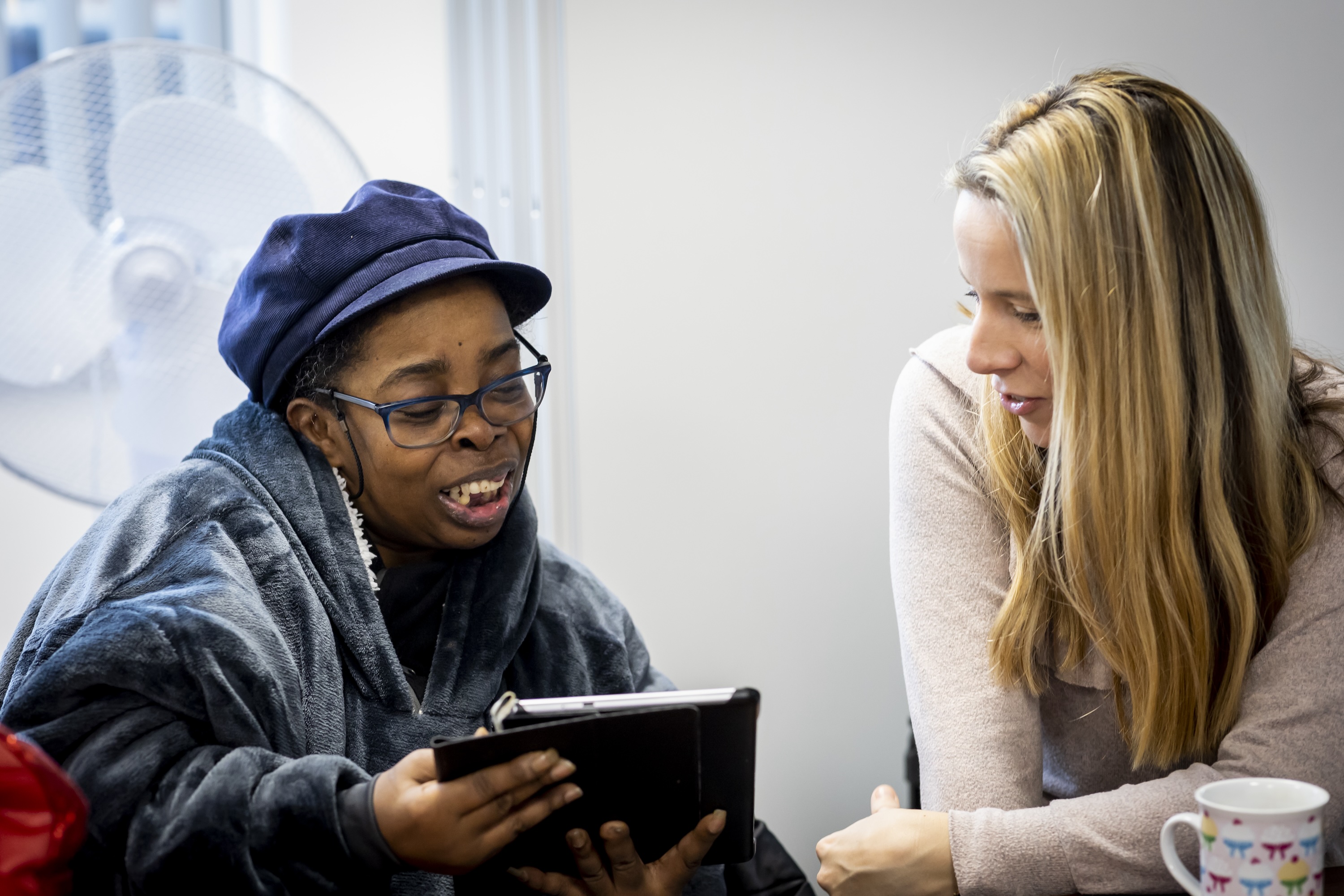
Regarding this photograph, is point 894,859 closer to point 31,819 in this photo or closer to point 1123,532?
point 1123,532

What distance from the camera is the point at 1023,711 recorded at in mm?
1278

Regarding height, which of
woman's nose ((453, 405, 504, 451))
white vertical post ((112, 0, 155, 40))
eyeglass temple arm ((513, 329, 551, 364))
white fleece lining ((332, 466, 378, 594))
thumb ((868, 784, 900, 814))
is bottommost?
thumb ((868, 784, 900, 814))

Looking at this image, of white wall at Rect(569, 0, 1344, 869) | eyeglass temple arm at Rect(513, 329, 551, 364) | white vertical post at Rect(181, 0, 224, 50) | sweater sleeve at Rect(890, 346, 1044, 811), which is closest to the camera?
sweater sleeve at Rect(890, 346, 1044, 811)

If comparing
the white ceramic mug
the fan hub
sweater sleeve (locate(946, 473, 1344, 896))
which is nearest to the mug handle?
the white ceramic mug

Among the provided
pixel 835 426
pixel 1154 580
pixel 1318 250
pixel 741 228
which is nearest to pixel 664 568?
pixel 835 426

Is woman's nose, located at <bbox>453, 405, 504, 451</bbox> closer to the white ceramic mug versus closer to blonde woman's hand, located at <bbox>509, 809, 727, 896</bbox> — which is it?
blonde woman's hand, located at <bbox>509, 809, 727, 896</bbox>

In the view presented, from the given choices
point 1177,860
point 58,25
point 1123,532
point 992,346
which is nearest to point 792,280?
point 992,346

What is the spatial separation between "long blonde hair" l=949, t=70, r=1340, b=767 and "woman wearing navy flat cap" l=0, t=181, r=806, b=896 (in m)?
0.50

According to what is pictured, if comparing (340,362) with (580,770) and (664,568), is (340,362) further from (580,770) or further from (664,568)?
(664,568)

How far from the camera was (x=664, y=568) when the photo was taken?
2.30 metres

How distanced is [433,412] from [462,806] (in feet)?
1.78

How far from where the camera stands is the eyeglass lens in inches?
Result: 53.9

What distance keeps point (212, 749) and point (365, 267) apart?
568mm

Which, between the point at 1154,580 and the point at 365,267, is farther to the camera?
the point at 365,267
